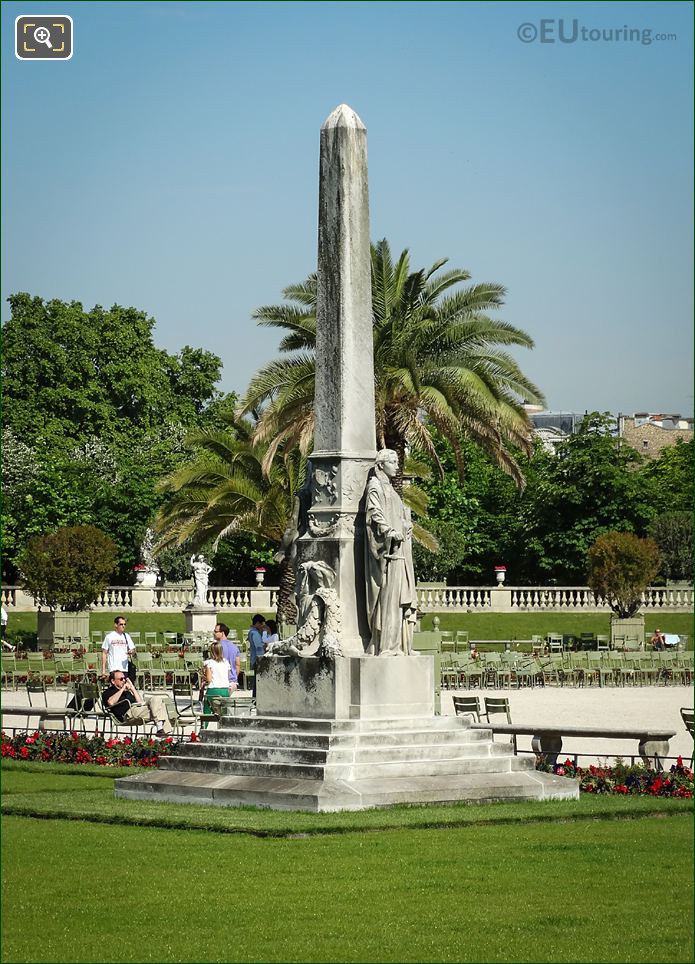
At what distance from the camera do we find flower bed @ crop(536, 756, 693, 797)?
16047 millimetres

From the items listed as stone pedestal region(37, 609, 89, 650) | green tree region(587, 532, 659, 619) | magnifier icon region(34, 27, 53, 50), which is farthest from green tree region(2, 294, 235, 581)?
magnifier icon region(34, 27, 53, 50)

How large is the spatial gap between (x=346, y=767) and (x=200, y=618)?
36138mm

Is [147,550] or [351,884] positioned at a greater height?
[147,550]

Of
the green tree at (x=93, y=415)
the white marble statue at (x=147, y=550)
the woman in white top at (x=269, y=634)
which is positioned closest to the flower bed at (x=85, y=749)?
the woman in white top at (x=269, y=634)

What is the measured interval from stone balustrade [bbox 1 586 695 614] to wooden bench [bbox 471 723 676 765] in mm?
39413

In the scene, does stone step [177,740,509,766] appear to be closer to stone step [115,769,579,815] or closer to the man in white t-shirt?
stone step [115,769,579,815]

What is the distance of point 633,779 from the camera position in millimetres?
16438

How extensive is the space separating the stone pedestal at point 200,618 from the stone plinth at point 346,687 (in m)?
34.2

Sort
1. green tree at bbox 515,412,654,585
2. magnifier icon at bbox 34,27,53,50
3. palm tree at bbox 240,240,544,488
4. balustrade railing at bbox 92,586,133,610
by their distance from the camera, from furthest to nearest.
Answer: green tree at bbox 515,412,654,585
balustrade railing at bbox 92,586,133,610
palm tree at bbox 240,240,544,488
magnifier icon at bbox 34,27,53,50

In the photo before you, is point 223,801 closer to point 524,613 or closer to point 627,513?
point 524,613

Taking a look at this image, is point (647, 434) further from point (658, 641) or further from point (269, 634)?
point (269, 634)

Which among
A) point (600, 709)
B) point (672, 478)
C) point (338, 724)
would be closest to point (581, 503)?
point (672, 478)

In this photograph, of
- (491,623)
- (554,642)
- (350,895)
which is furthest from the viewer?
(491,623)

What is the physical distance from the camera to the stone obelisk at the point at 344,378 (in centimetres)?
1670
